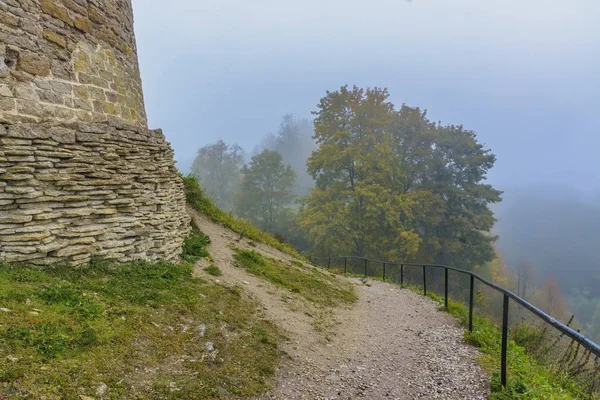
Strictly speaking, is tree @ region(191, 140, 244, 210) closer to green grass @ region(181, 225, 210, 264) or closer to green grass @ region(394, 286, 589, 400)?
green grass @ region(181, 225, 210, 264)

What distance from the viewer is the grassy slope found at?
243 centimetres

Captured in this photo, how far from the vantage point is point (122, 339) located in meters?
3.06

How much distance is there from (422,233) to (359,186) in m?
7.50

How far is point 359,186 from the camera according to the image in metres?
21.6

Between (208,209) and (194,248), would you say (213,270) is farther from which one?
(208,209)

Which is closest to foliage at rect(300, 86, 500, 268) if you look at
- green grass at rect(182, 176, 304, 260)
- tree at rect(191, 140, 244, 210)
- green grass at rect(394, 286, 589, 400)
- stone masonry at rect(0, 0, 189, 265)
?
green grass at rect(182, 176, 304, 260)

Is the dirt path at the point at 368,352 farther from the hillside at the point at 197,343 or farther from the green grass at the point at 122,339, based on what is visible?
the green grass at the point at 122,339


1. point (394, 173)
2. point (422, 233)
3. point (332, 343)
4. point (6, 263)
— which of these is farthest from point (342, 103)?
point (6, 263)

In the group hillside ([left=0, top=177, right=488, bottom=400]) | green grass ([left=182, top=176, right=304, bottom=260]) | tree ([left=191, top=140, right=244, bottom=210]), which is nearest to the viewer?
hillside ([left=0, top=177, right=488, bottom=400])

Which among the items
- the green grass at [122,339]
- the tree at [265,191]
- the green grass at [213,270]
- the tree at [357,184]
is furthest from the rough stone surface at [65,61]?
the tree at [265,191]

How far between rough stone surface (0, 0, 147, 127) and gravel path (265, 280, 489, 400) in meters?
4.68

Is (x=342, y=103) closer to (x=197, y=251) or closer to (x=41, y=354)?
(x=197, y=251)

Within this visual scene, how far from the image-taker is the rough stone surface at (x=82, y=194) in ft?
12.1

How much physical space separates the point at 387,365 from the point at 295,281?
3779 mm
